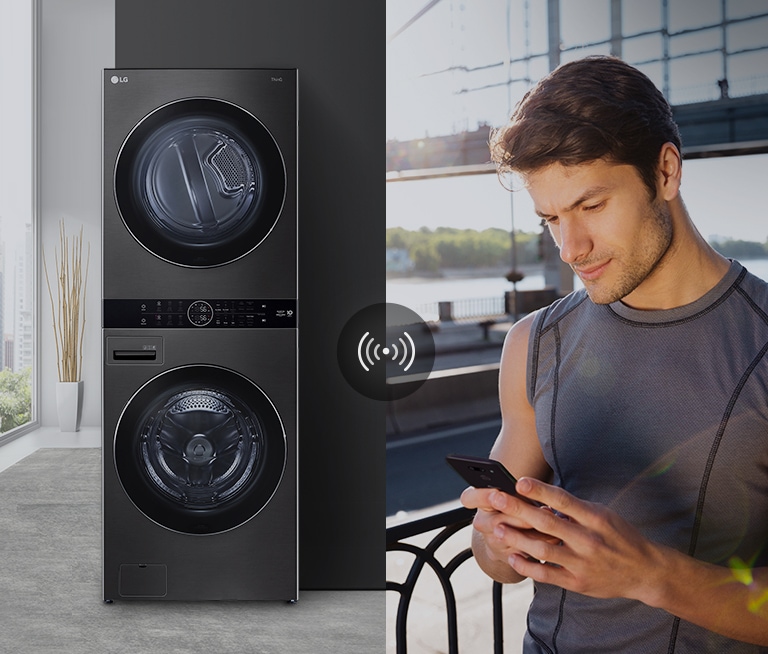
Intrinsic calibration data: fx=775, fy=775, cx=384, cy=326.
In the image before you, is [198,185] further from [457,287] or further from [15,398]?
[15,398]

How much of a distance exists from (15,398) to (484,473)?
3.96 metres

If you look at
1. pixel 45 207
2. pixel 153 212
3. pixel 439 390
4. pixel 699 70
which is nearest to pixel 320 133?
pixel 153 212

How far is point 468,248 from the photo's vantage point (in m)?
3.71

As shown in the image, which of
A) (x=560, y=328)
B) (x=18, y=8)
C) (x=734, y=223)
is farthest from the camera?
(x=18, y=8)

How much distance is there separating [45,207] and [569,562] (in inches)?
169

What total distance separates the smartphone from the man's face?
0.44 m

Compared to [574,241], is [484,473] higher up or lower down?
lower down

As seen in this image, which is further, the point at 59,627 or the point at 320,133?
the point at 320,133

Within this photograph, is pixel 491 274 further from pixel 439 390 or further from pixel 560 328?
pixel 560 328

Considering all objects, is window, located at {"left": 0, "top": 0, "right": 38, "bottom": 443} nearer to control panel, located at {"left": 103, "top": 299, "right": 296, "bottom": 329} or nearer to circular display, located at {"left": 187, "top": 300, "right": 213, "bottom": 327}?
control panel, located at {"left": 103, "top": 299, "right": 296, "bottom": 329}

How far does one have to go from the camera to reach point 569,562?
97 centimetres

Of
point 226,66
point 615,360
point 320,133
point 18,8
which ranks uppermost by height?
point 18,8

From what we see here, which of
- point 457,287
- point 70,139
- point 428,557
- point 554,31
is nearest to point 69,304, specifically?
point 70,139

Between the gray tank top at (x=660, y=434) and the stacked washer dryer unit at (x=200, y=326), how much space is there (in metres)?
1.11
